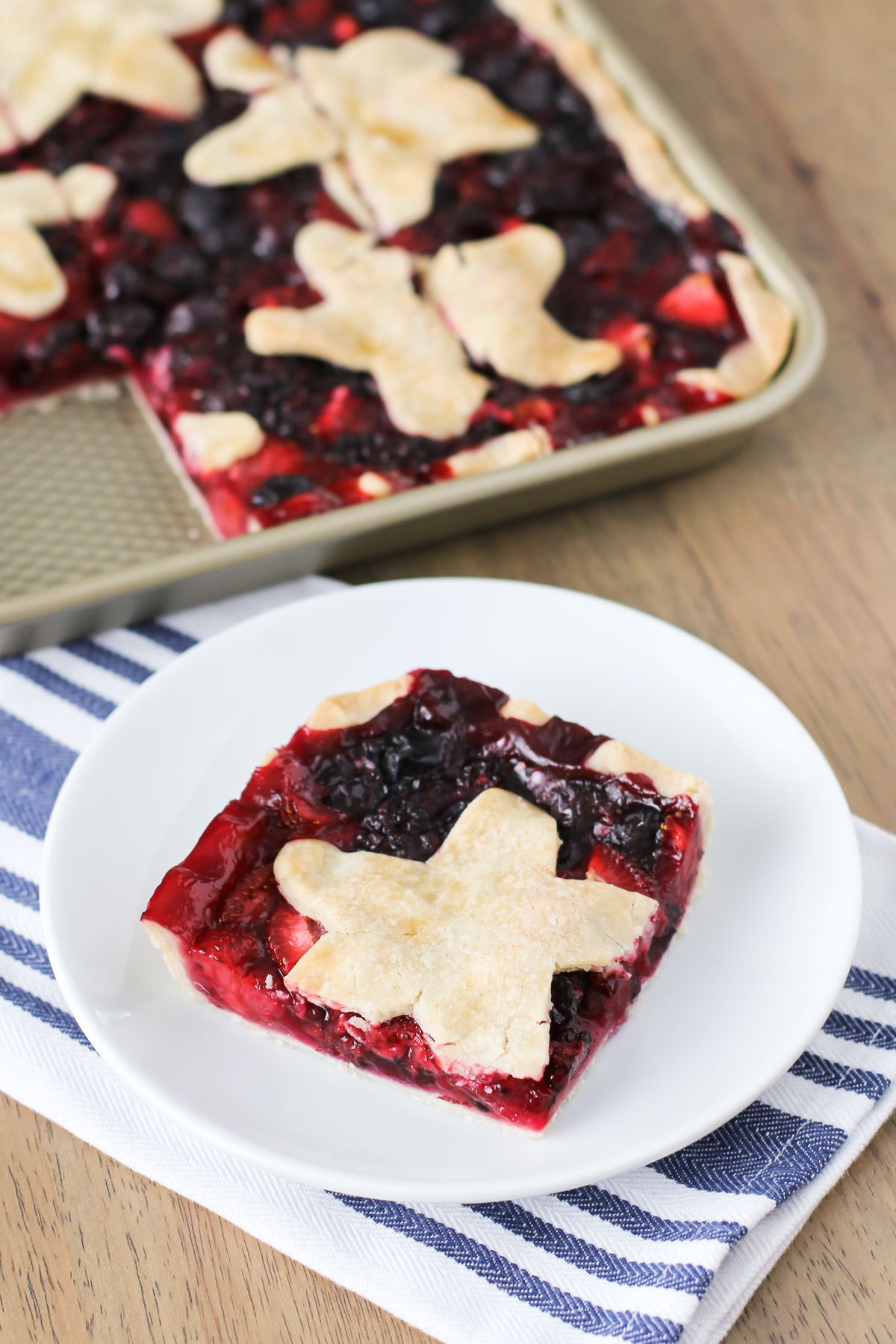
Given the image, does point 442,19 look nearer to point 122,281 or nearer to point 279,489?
point 122,281

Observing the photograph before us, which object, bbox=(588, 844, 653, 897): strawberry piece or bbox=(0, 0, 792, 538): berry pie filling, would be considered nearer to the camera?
bbox=(588, 844, 653, 897): strawberry piece

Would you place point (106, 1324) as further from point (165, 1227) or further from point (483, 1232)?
point (483, 1232)

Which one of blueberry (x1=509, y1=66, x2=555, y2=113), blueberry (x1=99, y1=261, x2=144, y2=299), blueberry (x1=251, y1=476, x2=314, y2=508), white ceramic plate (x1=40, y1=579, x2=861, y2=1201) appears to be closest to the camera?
white ceramic plate (x1=40, y1=579, x2=861, y2=1201)

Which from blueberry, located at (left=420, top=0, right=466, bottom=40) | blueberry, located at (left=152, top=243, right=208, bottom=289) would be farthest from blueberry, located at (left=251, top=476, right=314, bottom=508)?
blueberry, located at (left=420, top=0, right=466, bottom=40)

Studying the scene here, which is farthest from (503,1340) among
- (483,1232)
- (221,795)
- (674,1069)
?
(221,795)

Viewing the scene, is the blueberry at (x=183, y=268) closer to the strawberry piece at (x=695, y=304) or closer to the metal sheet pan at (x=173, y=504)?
the metal sheet pan at (x=173, y=504)

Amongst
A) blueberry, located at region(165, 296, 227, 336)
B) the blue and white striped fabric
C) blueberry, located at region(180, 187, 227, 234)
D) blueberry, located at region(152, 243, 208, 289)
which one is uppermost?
blueberry, located at region(180, 187, 227, 234)

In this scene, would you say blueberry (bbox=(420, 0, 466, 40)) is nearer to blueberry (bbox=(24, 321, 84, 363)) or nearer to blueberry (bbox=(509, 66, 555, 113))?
blueberry (bbox=(509, 66, 555, 113))
